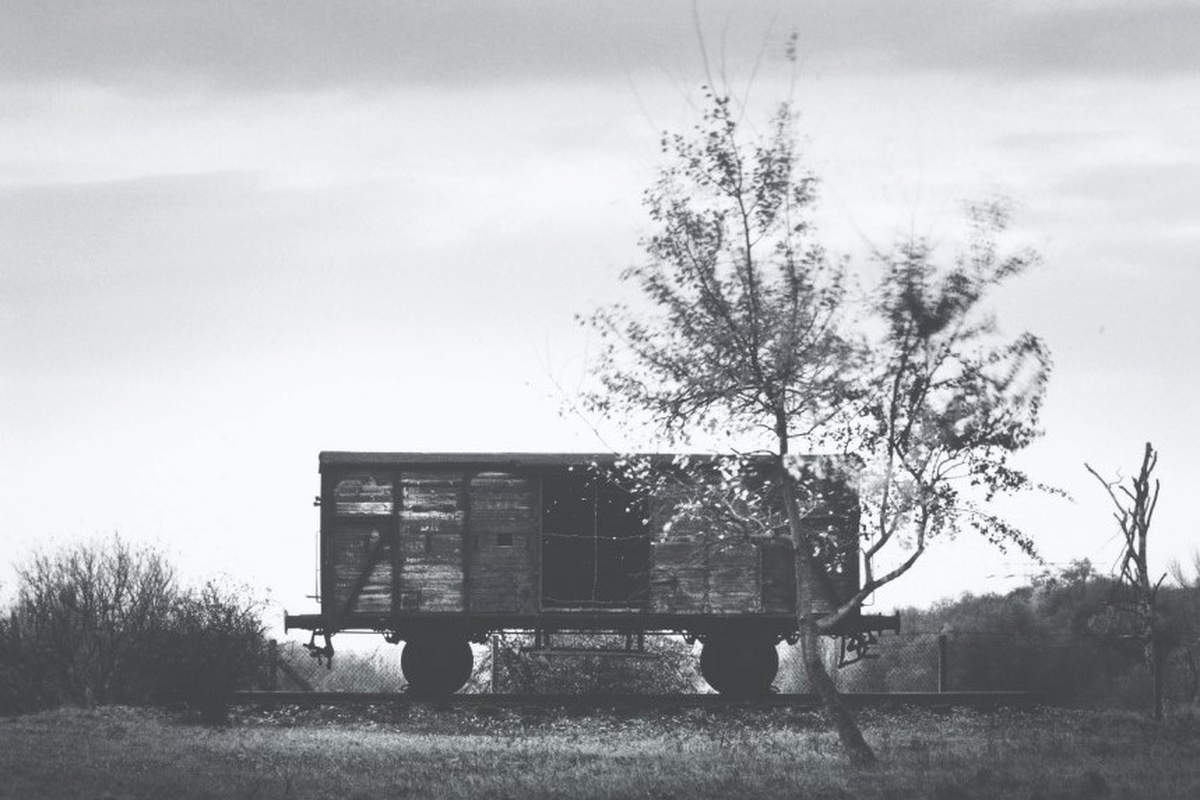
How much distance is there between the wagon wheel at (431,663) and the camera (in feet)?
77.5

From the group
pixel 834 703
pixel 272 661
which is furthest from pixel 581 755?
pixel 272 661

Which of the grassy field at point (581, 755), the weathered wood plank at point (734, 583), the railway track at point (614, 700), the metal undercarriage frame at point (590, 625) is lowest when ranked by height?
the grassy field at point (581, 755)

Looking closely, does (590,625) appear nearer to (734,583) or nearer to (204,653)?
→ (734,583)

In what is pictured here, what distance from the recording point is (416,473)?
23.2m

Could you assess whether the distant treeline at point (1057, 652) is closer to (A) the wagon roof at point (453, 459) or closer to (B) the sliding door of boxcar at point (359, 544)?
(A) the wagon roof at point (453, 459)

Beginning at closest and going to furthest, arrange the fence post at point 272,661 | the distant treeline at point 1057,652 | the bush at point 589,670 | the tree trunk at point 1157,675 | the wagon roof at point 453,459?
the tree trunk at point 1157,675, the wagon roof at point 453,459, the fence post at point 272,661, the bush at point 589,670, the distant treeline at point 1057,652

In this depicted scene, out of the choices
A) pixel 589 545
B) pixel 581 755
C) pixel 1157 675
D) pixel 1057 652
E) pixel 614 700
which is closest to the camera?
pixel 581 755

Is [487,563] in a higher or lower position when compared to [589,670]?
higher

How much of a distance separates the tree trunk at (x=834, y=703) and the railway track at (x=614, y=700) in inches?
205

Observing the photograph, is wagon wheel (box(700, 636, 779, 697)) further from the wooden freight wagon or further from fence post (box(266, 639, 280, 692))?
fence post (box(266, 639, 280, 692))

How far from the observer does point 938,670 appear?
2827cm

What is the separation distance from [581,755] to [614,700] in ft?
18.4

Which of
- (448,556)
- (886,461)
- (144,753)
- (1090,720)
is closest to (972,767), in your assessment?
(886,461)

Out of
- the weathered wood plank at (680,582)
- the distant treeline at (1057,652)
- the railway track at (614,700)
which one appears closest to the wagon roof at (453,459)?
the weathered wood plank at (680,582)
